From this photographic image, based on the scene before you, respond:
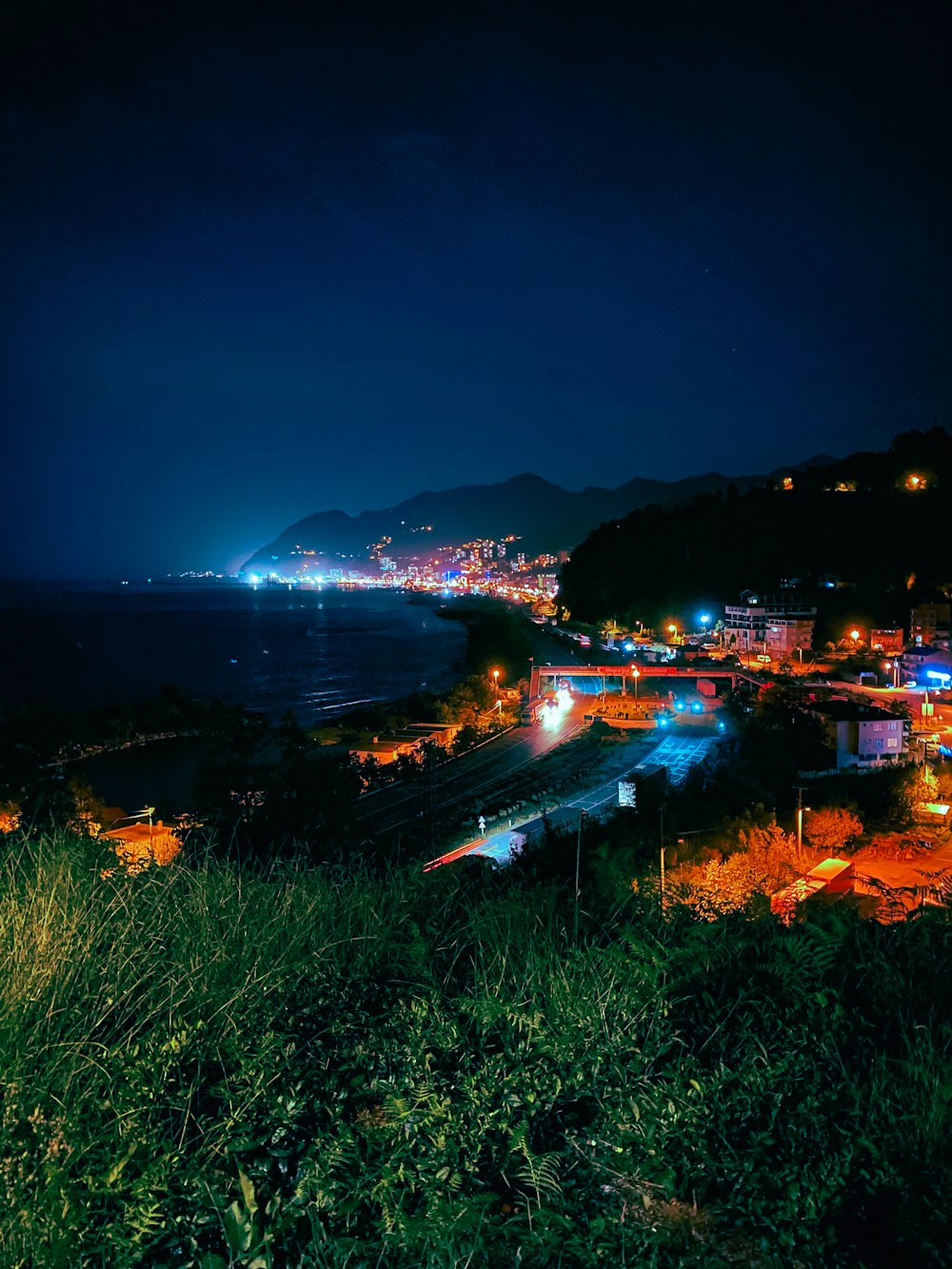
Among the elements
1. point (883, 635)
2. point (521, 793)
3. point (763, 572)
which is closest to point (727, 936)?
point (521, 793)

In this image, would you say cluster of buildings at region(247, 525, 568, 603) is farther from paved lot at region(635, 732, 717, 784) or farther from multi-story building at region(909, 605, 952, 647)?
paved lot at region(635, 732, 717, 784)

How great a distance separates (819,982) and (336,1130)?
115 cm

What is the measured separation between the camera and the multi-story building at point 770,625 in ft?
87.8

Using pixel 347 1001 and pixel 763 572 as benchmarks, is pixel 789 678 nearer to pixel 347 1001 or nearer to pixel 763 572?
pixel 763 572

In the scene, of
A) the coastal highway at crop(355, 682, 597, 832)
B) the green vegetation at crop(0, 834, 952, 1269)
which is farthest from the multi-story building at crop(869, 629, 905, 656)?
the green vegetation at crop(0, 834, 952, 1269)

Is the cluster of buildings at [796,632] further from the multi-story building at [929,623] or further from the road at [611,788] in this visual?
the road at [611,788]

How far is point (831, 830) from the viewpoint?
850cm

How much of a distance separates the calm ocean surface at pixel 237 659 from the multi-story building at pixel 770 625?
35.4ft

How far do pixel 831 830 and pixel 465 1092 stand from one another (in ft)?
25.8

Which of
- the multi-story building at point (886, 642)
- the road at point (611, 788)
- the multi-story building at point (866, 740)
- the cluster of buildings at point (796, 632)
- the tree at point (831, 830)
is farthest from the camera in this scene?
the multi-story building at point (886, 642)

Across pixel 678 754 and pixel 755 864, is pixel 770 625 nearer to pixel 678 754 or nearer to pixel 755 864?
pixel 678 754

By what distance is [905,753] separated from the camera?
41.8ft

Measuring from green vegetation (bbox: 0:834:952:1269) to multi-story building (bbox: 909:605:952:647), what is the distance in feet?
83.7

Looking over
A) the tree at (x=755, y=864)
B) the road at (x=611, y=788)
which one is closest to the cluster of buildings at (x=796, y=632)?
the road at (x=611, y=788)
